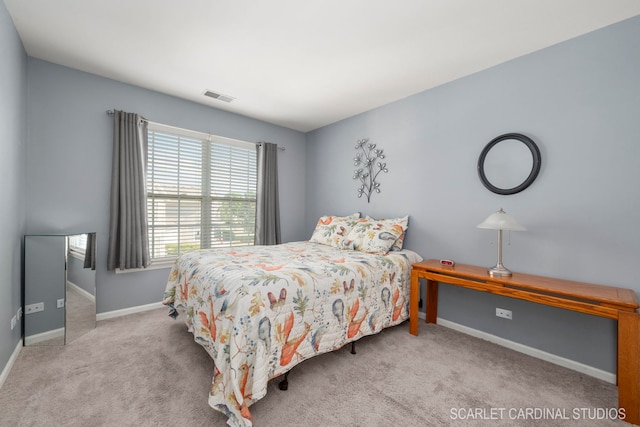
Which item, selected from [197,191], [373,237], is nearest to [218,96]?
[197,191]

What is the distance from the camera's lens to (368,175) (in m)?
3.69

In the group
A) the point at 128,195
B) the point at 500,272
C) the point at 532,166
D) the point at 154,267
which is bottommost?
the point at 154,267

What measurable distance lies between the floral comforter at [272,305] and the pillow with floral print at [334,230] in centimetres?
56

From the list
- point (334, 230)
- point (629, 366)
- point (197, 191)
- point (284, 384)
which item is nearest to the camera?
point (629, 366)

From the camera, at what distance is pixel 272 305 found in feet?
5.43

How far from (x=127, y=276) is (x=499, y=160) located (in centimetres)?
411

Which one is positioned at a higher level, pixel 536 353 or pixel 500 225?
pixel 500 225

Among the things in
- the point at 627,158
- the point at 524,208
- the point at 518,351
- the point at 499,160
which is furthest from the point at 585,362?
the point at 499,160

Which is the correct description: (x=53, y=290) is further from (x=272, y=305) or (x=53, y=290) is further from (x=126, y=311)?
(x=272, y=305)

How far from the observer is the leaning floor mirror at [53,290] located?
2.33 meters

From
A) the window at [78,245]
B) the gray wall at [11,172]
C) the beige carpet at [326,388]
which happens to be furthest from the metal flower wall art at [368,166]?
the gray wall at [11,172]

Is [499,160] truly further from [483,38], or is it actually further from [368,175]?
[368,175]

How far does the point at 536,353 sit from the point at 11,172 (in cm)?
446

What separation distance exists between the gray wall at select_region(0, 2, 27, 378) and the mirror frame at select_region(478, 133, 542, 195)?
381cm
